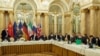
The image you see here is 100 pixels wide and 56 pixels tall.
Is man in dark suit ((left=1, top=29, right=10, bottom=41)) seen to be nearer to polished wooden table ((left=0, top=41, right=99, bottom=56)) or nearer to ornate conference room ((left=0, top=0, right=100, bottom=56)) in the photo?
ornate conference room ((left=0, top=0, right=100, bottom=56))

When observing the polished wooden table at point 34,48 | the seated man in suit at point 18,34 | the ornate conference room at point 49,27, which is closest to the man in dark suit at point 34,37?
the ornate conference room at point 49,27

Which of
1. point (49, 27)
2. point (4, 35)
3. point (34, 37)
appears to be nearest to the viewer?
point (4, 35)

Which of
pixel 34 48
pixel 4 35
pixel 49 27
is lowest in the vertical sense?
pixel 34 48

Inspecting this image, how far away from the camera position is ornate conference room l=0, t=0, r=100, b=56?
395 inches

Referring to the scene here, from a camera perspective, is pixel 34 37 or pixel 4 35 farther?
pixel 34 37

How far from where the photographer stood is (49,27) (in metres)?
18.7

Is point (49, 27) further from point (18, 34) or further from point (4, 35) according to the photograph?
point (4, 35)

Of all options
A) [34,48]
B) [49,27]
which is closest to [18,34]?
[34,48]

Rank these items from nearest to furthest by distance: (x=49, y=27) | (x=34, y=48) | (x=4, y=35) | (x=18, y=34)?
(x=34, y=48) → (x=4, y=35) → (x=18, y=34) → (x=49, y=27)

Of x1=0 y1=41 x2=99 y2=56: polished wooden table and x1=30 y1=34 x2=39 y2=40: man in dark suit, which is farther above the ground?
x1=30 y1=34 x2=39 y2=40: man in dark suit

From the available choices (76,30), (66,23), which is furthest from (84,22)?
(66,23)

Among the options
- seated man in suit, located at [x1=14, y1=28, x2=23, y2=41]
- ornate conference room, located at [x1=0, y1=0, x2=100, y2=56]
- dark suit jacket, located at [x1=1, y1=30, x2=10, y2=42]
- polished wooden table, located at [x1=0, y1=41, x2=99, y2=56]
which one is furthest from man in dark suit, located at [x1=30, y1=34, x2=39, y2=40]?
dark suit jacket, located at [x1=1, y1=30, x2=10, y2=42]

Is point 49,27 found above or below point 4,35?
above

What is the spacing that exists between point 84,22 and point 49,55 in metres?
6.00
